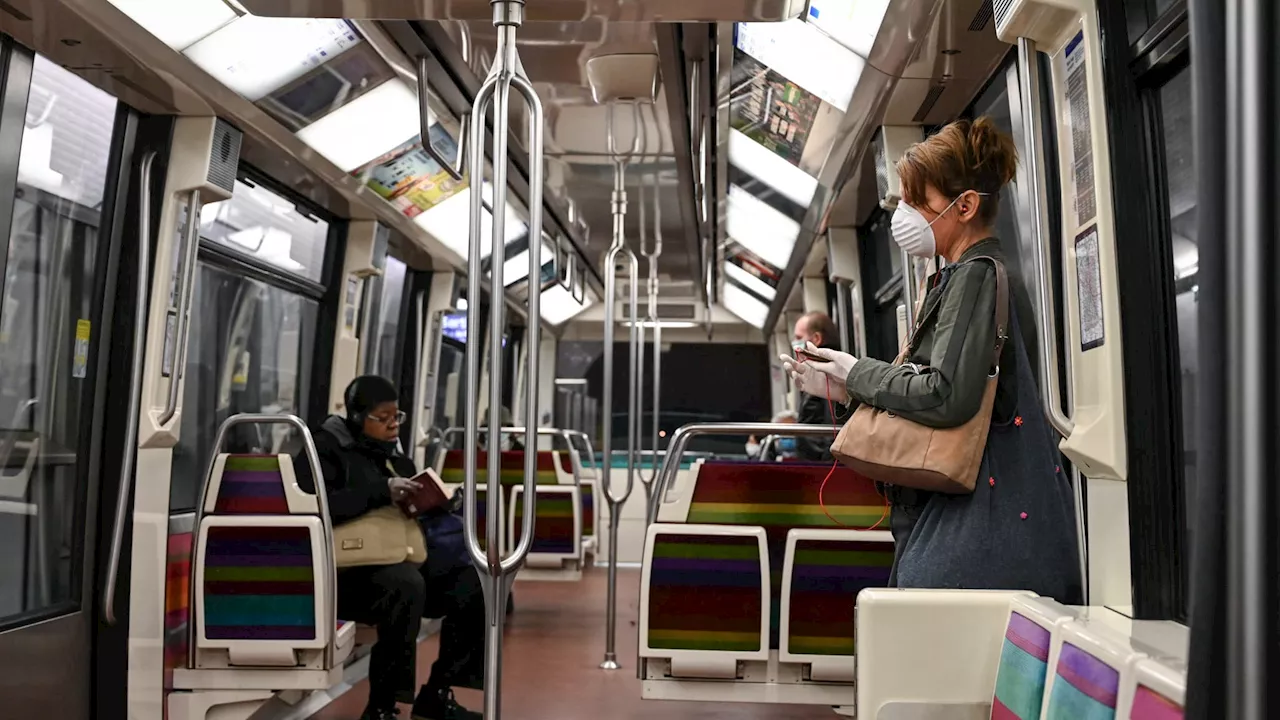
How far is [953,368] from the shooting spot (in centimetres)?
185

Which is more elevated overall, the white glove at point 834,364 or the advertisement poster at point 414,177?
the advertisement poster at point 414,177

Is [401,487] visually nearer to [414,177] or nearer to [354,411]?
[354,411]

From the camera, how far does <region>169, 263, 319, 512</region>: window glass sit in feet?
15.5

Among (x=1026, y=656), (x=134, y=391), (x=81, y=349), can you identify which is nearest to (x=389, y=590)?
(x=134, y=391)

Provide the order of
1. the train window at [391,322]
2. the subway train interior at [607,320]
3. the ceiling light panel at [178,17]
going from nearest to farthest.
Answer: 1. the subway train interior at [607,320]
2. the ceiling light panel at [178,17]
3. the train window at [391,322]

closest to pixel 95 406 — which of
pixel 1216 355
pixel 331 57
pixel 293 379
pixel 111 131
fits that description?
pixel 111 131

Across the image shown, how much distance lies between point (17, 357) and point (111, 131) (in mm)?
A: 879

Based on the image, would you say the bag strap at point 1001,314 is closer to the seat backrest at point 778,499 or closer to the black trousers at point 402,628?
the seat backrest at point 778,499

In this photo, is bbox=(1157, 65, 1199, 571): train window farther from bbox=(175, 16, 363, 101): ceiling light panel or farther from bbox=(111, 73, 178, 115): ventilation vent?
bbox=(111, 73, 178, 115): ventilation vent

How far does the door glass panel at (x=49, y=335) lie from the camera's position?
11.6 feet

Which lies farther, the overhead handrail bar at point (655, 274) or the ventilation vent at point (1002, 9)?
the overhead handrail bar at point (655, 274)

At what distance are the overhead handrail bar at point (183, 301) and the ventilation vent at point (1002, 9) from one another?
2928 mm

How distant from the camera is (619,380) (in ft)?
42.4

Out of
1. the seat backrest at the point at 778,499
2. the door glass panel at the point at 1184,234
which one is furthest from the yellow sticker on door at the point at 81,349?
the door glass panel at the point at 1184,234
